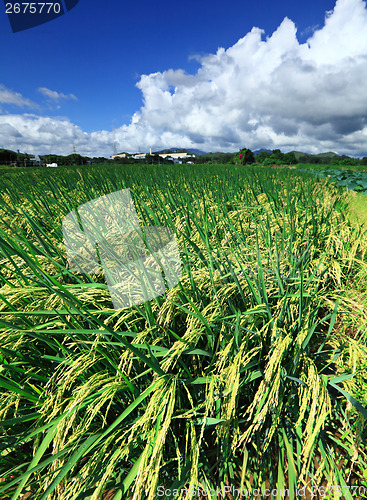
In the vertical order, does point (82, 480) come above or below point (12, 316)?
below

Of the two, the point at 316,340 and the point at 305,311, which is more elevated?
the point at 305,311

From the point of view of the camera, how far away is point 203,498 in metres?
0.96

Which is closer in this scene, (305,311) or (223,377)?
(223,377)

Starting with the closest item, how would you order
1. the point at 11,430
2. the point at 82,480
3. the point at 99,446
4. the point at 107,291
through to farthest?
the point at 82,480 < the point at 99,446 < the point at 11,430 < the point at 107,291

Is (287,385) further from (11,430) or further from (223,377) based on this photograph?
(11,430)

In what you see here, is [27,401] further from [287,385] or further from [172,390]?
[287,385]

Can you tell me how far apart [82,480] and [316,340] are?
1.34m

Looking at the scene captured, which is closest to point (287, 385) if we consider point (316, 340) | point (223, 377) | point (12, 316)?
point (223, 377)

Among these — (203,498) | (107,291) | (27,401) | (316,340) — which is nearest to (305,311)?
(316,340)

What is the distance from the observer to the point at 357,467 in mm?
1007

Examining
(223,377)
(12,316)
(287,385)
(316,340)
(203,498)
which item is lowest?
(203,498)

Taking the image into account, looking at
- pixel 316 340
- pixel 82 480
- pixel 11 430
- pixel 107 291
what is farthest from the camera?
pixel 316 340

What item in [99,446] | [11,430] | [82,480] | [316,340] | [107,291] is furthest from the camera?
[316,340]

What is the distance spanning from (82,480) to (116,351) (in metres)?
0.44
